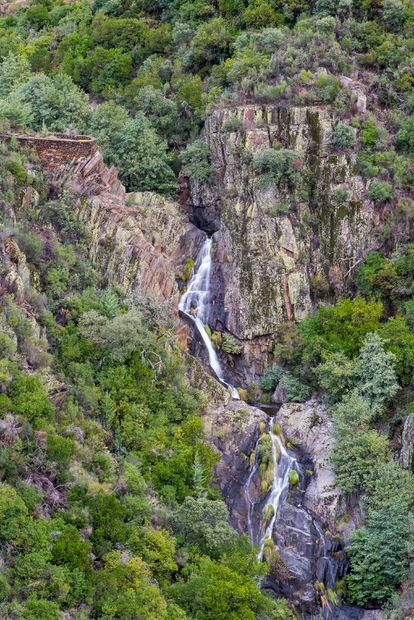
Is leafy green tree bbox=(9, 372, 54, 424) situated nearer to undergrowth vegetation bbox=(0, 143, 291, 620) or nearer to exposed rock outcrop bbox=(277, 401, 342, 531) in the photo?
undergrowth vegetation bbox=(0, 143, 291, 620)

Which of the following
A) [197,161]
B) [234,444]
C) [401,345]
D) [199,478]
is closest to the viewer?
[199,478]

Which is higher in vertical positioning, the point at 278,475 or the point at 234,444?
the point at 234,444

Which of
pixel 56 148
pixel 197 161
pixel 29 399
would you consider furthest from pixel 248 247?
pixel 29 399

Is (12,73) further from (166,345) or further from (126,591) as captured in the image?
(126,591)

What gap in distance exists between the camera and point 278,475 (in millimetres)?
45000

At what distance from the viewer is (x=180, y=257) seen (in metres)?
54.4

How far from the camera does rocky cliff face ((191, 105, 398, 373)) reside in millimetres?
52406

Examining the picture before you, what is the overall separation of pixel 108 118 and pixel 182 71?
9292 millimetres

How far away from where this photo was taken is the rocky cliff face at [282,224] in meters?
52.4

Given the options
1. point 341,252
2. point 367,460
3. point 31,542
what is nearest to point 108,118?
point 341,252

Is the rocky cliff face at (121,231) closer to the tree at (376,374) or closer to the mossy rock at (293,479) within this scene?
the tree at (376,374)

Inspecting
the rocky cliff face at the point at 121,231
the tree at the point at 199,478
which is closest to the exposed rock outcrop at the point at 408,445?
the tree at the point at 199,478

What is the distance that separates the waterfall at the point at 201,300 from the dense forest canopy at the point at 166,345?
9.77ft

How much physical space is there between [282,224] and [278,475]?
15401 millimetres
